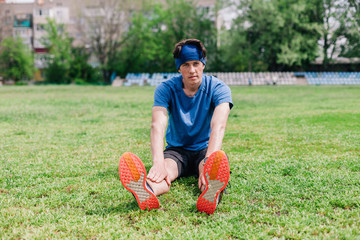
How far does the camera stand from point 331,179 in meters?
3.42

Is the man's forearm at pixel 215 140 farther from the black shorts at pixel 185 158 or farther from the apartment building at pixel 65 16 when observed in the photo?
the apartment building at pixel 65 16

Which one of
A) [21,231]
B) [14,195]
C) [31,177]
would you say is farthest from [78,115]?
[21,231]

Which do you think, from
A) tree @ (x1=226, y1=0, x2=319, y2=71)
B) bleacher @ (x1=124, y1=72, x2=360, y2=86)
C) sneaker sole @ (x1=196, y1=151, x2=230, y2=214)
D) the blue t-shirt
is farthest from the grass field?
tree @ (x1=226, y1=0, x2=319, y2=71)

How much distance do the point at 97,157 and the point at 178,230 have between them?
263 cm

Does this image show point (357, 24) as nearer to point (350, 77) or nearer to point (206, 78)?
point (350, 77)

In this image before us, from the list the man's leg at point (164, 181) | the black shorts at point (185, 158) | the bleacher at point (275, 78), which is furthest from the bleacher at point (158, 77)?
the man's leg at point (164, 181)

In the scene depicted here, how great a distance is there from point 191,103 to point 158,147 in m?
0.64

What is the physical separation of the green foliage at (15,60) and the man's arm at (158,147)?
4438cm

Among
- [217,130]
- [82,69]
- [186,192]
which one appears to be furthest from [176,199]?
[82,69]

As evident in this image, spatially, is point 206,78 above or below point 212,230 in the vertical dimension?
above

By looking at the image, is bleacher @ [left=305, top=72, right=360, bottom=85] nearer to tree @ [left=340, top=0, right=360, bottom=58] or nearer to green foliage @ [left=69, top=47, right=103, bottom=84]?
tree @ [left=340, top=0, right=360, bottom=58]

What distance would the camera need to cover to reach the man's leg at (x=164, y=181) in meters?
2.95

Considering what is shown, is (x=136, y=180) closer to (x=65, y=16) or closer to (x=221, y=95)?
(x=221, y=95)

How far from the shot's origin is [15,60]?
42.6 metres
